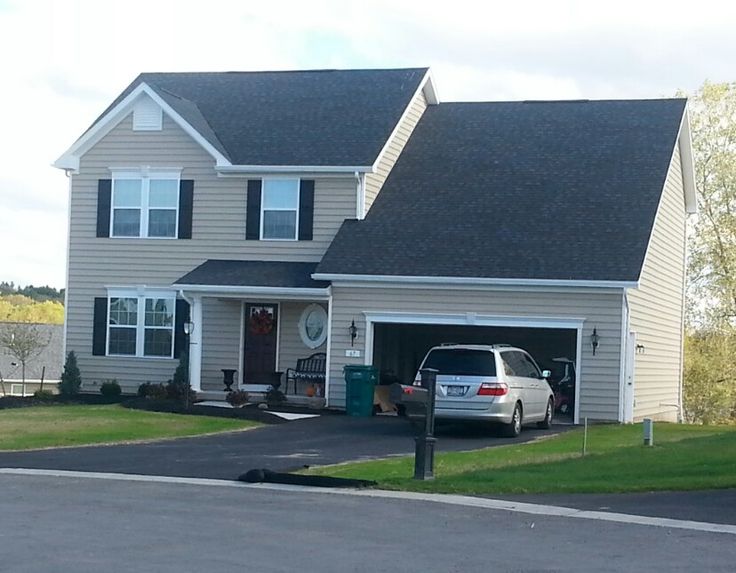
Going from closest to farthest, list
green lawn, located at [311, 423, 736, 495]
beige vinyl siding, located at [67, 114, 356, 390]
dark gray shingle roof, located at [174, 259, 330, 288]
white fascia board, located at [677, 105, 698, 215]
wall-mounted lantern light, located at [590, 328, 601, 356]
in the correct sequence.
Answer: green lawn, located at [311, 423, 736, 495] < wall-mounted lantern light, located at [590, 328, 601, 356] < dark gray shingle roof, located at [174, 259, 330, 288] < beige vinyl siding, located at [67, 114, 356, 390] < white fascia board, located at [677, 105, 698, 215]

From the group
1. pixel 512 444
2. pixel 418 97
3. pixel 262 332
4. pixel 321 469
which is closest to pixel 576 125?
pixel 418 97

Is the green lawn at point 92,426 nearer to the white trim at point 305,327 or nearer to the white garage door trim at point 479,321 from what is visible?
the white garage door trim at point 479,321

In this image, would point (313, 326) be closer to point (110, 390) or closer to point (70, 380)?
point (110, 390)

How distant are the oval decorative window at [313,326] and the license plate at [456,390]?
318 inches

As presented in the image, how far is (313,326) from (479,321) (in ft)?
16.1

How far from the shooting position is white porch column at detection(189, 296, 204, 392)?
3142 centimetres

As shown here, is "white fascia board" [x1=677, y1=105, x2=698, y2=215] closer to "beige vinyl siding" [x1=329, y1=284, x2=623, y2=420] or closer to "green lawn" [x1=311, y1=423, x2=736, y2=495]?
"beige vinyl siding" [x1=329, y1=284, x2=623, y2=420]

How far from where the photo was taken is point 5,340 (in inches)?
1572

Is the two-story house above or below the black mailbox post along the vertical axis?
above

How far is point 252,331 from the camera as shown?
32312 mm

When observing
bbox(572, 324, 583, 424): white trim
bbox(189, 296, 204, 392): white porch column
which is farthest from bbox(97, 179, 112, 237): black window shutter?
bbox(572, 324, 583, 424): white trim

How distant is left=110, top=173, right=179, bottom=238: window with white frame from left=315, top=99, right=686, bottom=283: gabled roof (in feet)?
16.0

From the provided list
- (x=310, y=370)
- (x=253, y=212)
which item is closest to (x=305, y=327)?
(x=310, y=370)

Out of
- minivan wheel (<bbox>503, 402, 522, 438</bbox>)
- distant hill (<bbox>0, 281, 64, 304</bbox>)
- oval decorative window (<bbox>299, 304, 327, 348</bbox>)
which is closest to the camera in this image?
minivan wheel (<bbox>503, 402, 522, 438</bbox>)
